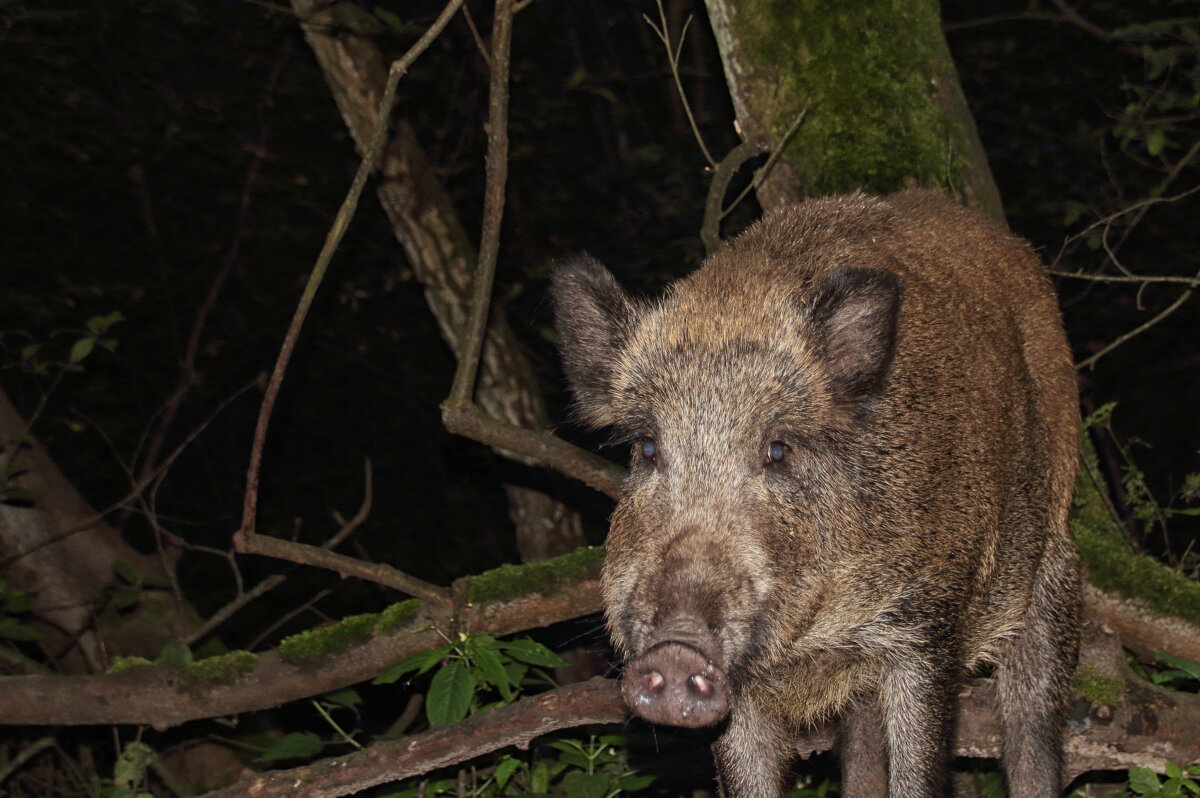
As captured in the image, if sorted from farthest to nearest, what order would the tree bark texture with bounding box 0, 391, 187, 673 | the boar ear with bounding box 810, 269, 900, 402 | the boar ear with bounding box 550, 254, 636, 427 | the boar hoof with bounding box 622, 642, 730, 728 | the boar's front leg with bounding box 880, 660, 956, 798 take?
the tree bark texture with bounding box 0, 391, 187, 673, the boar ear with bounding box 550, 254, 636, 427, the boar's front leg with bounding box 880, 660, 956, 798, the boar ear with bounding box 810, 269, 900, 402, the boar hoof with bounding box 622, 642, 730, 728

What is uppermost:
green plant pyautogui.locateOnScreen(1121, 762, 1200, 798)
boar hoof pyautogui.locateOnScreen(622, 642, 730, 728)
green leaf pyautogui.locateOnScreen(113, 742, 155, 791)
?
boar hoof pyautogui.locateOnScreen(622, 642, 730, 728)

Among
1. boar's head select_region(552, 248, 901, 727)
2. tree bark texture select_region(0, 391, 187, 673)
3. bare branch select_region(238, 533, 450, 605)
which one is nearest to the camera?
boar's head select_region(552, 248, 901, 727)

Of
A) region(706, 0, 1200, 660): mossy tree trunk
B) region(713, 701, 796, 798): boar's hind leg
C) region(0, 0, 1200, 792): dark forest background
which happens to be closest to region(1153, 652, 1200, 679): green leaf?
region(706, 0, 1200, 660): mossy tree trunk

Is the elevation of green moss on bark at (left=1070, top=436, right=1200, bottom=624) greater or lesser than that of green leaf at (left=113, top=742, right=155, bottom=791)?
greater

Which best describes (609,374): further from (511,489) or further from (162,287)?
(162,287)

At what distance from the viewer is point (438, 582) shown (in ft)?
30.9

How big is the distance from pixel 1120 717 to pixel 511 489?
3.23 m

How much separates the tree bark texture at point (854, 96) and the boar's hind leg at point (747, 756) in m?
1.90

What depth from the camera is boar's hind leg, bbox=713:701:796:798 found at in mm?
3064

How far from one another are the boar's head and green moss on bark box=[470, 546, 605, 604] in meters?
0.84

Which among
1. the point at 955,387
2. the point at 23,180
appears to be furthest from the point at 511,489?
the point at 23,180

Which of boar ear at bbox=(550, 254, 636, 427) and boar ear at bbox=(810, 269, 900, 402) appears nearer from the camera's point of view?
boar ear at bbox=(810, 269, 900, 402)

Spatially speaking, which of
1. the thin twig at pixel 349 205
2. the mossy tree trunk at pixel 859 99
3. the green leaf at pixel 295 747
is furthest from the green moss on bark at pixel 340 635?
the mossy tree trunk at pixel 859 99

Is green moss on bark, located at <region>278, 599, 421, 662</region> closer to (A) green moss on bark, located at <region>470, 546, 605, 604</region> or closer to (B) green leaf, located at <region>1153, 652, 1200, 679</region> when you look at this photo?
(A) green moss on bark, located at <region>470, 546, 605, 604</region>
